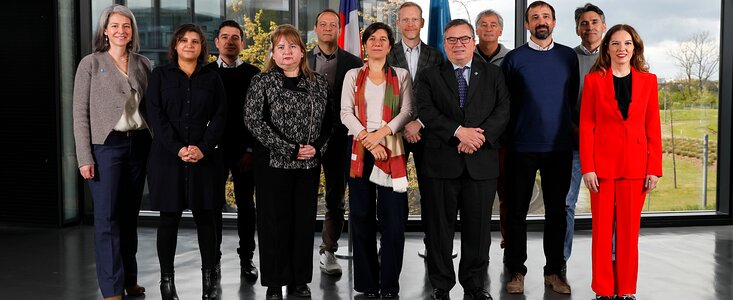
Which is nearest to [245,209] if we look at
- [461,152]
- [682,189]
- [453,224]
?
[453,224]

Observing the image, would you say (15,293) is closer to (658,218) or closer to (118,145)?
(118,145)

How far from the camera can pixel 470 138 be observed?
4016mm

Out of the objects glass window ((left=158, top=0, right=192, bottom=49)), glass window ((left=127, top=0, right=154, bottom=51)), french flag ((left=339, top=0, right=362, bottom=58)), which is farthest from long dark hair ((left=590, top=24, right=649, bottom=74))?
glass window ((left=127, top=0, right=154, bottom=51))

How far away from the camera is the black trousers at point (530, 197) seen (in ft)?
14.3

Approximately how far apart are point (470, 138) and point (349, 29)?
1875 mm

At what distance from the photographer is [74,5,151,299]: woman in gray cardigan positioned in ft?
13.1

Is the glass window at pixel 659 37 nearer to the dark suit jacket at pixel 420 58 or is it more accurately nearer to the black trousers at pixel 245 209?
the dark suit jacket at pixel 420 58

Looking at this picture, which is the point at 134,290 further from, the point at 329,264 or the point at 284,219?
the point at 329,264

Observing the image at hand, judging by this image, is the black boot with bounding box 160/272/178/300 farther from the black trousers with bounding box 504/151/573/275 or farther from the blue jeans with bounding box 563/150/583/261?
the blue jeans with bounding box 563/150/583/261

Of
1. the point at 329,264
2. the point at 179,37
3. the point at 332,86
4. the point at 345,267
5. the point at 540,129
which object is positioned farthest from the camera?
the point at 345,267

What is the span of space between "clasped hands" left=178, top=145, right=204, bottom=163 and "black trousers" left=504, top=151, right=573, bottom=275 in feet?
6.08

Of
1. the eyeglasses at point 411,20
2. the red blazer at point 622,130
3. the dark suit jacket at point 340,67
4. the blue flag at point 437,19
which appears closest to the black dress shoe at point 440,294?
the red blazer at point 622,130

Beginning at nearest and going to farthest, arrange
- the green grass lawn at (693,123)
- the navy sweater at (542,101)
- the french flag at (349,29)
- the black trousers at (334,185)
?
the navy sweater at (542,101) < the black trousers at (334,185) < the french flag at (349,29) < the green grass lawn at (693,123)

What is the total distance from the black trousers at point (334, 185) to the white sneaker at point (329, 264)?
5 cm
